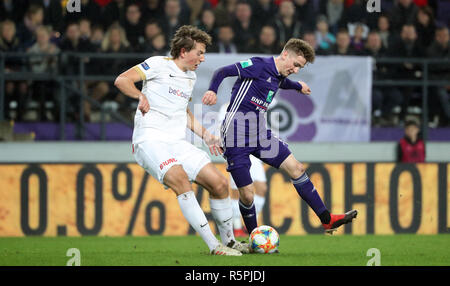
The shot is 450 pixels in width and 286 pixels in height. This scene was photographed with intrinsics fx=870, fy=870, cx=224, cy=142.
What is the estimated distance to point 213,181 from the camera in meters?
7.55

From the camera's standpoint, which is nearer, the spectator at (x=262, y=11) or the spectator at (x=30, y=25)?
the spectator at (x=30, y=25)

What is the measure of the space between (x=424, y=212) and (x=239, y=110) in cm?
468

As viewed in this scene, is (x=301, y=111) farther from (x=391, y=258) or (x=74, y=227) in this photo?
(x=391, y=258)

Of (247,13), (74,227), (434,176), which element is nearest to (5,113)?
(74,227)

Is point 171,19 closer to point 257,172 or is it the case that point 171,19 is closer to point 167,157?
point 257,172

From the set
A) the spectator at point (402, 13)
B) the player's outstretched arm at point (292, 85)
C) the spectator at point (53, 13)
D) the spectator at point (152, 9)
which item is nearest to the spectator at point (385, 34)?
the spectator at point (402, 13)

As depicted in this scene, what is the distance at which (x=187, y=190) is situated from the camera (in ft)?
24.4

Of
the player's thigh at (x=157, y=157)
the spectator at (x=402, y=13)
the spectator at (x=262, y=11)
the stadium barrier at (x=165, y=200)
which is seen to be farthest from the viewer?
the spectator at (x=402, y=13)

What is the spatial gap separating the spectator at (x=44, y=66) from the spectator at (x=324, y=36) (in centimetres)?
392

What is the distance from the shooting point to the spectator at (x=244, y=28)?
12.9m

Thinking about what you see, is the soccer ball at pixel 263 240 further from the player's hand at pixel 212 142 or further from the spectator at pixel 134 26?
the spectator at pixel 134 26

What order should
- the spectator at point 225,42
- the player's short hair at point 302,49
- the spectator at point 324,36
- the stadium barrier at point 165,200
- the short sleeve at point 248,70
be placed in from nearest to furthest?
the player's short hair at point 302,49 → the short sleeve at point 248,70 → the stadium barrier at point 165,200 → the spectator at point 225,42 → the spectator at point 324,36

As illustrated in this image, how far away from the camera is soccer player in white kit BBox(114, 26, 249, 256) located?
7.44 metres

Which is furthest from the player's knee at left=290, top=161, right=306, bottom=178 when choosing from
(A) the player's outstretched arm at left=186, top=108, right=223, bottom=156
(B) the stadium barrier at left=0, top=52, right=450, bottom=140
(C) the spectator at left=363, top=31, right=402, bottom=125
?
(C) the spectator at left=363, top=31, right=402, bottom=125
